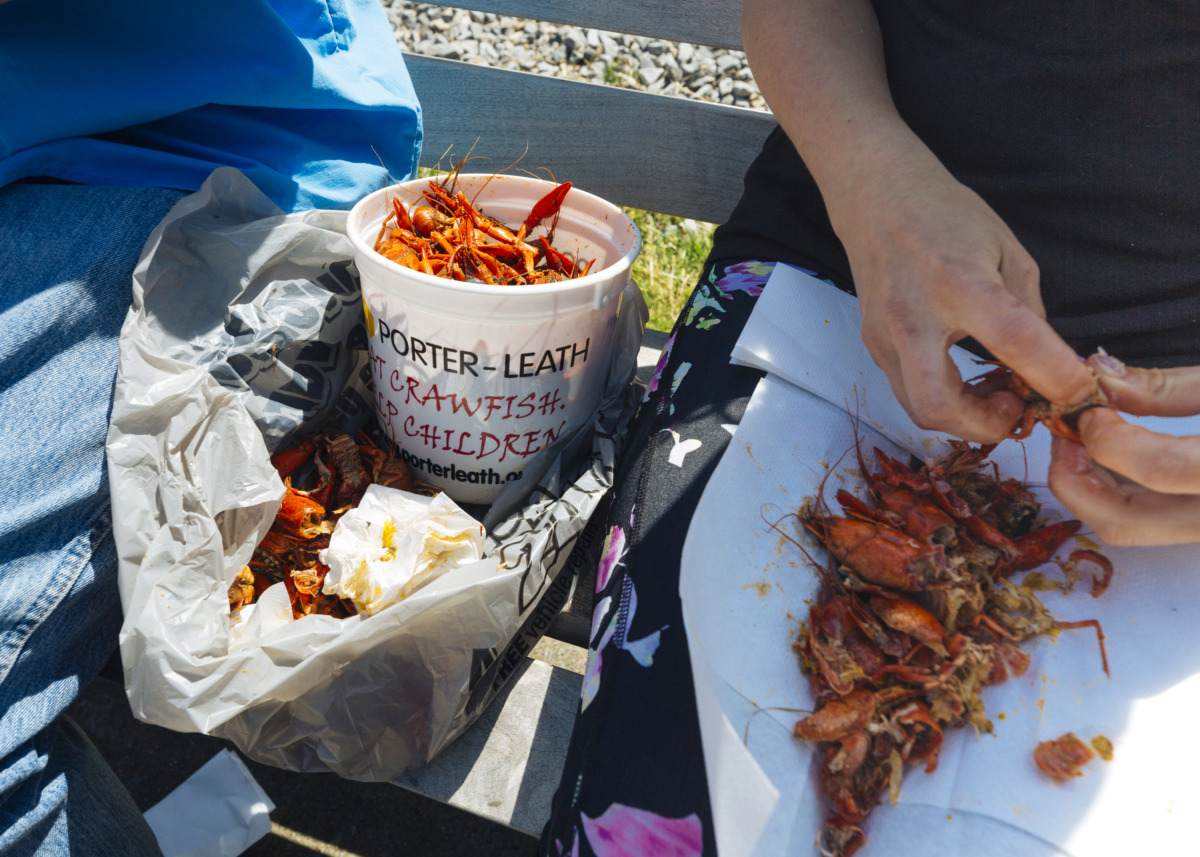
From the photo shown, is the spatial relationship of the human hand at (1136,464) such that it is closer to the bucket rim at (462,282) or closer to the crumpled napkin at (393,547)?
the bucket rim at (462,282)

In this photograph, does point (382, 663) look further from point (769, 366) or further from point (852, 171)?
point (852, 171)

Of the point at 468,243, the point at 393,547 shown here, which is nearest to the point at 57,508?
the point at 393,547

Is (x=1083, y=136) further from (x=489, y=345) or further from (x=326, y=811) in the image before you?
(x=326, y=811)

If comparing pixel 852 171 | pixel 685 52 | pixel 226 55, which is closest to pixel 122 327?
pixel 226 55

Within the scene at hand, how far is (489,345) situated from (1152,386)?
806 millimetres

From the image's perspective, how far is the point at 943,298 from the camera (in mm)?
756

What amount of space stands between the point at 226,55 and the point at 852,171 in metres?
0.94

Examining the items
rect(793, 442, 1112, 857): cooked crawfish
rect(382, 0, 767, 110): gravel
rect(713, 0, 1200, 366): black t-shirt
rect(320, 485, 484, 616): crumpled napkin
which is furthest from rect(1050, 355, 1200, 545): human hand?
rect(382, 0, 767, 110): gravel

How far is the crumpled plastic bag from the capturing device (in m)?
0.95

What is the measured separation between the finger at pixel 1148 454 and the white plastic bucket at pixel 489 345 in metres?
0.66

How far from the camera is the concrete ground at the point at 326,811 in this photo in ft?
4.65

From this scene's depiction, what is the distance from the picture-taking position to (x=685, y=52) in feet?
12.6

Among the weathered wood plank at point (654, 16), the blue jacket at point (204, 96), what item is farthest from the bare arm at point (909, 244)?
the blue jacket at point (204, 96)

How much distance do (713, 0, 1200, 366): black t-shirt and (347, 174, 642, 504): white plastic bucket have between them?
1.59 feet
